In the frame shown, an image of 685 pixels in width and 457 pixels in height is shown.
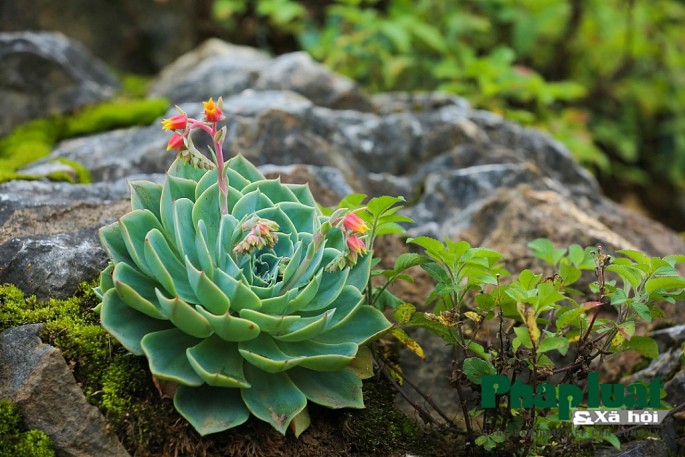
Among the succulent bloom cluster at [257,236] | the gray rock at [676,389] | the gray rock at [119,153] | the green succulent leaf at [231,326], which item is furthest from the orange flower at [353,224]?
the gray rock at [119,153]

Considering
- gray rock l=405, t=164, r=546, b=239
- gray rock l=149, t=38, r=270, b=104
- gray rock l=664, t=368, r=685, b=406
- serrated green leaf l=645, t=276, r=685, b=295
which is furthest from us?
gray rock l=149, t=38, r=270, b=104

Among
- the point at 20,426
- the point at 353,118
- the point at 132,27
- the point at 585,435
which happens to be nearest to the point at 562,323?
the point at 585,435

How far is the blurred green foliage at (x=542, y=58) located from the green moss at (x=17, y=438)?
Answer: 16.5 feet

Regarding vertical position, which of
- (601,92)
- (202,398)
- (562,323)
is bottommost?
(601,92)

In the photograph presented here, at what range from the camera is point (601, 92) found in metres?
8.73

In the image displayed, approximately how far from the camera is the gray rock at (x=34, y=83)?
17.4 feet

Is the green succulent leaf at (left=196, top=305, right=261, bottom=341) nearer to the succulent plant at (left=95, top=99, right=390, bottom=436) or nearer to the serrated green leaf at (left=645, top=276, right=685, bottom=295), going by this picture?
the succulent plant at (left=95, top=99, right=390, bottom=436)

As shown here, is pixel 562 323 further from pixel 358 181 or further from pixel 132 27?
pixel 132 27

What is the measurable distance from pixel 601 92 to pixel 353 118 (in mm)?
4864

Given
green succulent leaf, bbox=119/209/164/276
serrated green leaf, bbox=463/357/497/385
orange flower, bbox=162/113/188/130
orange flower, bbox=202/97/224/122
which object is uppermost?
orange flower, bbox=202/97/224/122

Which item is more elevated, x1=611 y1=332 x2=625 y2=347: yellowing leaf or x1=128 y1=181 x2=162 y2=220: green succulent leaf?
x1=128 y1=181 x2=162 y2=220: green succulent leaf

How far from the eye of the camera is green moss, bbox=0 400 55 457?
2.46 m

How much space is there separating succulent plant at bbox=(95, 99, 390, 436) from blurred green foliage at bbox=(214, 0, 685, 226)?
4082 millimetres

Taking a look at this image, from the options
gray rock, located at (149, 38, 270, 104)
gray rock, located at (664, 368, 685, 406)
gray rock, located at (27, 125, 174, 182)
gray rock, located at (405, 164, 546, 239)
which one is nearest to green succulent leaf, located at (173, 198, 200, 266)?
gray rock, located at (27, 125, 174, 182)
